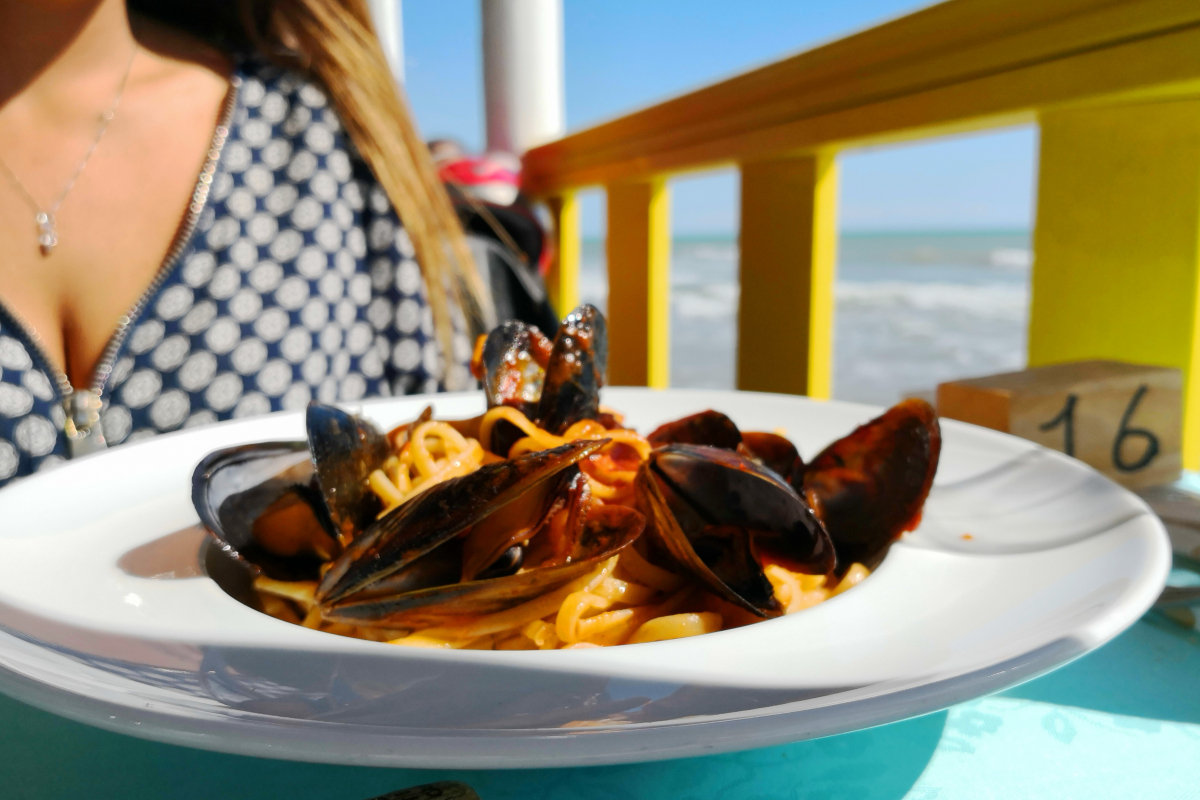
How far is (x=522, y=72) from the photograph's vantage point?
4055 millimetres

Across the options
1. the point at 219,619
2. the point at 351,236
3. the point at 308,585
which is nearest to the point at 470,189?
the point at 351,236

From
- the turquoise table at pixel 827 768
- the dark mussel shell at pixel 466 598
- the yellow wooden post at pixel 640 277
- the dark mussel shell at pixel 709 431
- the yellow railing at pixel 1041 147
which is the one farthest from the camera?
the yellow wooden post at pixel 640 277

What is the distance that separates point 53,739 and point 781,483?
2.05 feet

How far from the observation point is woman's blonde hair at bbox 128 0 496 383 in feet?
7.04

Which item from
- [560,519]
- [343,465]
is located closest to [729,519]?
[560,519]

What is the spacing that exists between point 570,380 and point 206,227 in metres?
1.32

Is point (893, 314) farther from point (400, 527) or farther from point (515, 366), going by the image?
point (400, 527)

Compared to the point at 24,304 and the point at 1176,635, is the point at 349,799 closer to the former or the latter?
the point at 1176,635

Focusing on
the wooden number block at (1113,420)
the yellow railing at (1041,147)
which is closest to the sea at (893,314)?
the yellow railing at (1041,147)

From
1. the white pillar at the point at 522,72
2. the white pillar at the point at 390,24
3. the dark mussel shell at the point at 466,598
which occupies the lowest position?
the dark mussel shell at the point at 466,598

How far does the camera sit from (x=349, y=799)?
55cm

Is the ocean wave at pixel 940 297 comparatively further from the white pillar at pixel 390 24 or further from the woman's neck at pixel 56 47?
the woman's neck at pixel 56 47

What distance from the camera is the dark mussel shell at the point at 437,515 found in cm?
69

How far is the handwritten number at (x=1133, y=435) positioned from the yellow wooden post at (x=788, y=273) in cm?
91
